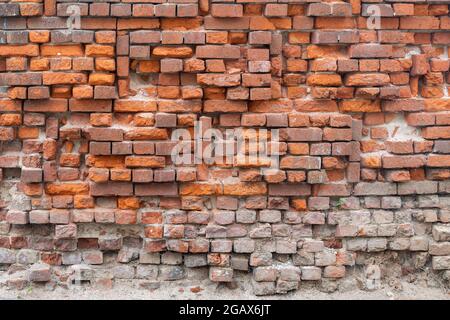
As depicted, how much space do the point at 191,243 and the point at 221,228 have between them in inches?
8.6

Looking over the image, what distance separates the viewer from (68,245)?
11.0 ft

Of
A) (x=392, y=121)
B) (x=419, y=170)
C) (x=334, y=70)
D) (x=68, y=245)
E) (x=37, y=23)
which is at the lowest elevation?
(x=68, y=245)

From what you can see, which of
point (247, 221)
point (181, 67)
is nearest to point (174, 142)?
point (181, 67)

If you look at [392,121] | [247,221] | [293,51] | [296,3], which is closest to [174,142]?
[247,221]

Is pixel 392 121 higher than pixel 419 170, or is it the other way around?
pixel 392 121

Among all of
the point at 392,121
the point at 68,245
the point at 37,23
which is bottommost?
the point at 68,245

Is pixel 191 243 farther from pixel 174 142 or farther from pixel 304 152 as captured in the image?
pixel 304 152

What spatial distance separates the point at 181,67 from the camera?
10.5 feet

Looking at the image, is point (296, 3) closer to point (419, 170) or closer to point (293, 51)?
point (293, 51)

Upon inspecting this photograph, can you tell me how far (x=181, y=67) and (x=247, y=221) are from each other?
1.08 meters

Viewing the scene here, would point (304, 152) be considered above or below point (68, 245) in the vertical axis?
above

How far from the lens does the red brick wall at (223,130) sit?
321 cm

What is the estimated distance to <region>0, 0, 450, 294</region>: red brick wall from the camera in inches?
126

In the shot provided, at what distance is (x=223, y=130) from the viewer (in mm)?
3309
